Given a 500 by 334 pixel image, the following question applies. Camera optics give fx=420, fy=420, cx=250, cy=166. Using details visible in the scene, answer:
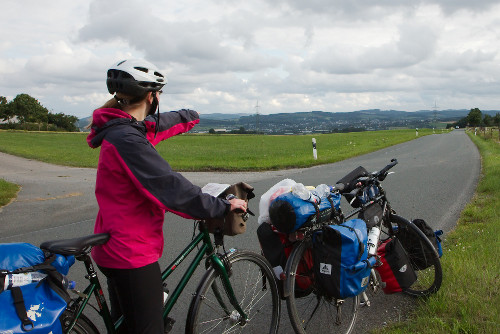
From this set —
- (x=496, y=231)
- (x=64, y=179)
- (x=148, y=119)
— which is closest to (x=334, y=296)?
(x=148, y=119)

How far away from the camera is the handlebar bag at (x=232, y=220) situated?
8.87 ft

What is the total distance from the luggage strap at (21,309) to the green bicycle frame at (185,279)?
40cm

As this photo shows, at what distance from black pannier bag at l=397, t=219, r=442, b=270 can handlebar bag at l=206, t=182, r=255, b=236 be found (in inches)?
82.5

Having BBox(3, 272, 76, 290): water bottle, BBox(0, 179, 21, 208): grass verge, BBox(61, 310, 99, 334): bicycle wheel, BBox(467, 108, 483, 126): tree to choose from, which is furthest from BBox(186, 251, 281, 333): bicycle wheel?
BBox(467, 108, 483, 126): tree

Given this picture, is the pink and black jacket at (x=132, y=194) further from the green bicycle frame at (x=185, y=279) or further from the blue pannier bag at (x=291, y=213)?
the blue pannier bag at (x=291, y=213)

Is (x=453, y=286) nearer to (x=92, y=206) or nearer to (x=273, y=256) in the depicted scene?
(x=273, y=256)

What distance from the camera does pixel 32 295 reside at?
1.94 metres

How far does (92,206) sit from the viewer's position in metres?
8.75

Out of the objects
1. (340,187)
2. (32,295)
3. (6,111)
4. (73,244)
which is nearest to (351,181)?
(340,187)

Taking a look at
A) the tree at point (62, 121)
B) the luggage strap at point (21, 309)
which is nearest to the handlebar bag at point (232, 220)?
the luggage strap at point (21, 309)

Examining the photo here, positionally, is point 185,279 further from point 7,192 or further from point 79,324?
point 7,192

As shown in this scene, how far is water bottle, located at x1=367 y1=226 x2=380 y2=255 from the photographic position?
3576 millimetres

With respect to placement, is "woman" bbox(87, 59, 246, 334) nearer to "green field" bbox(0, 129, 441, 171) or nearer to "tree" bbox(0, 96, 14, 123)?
"green field" bbox(0, 129, 441, 171)

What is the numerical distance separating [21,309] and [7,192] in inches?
363
